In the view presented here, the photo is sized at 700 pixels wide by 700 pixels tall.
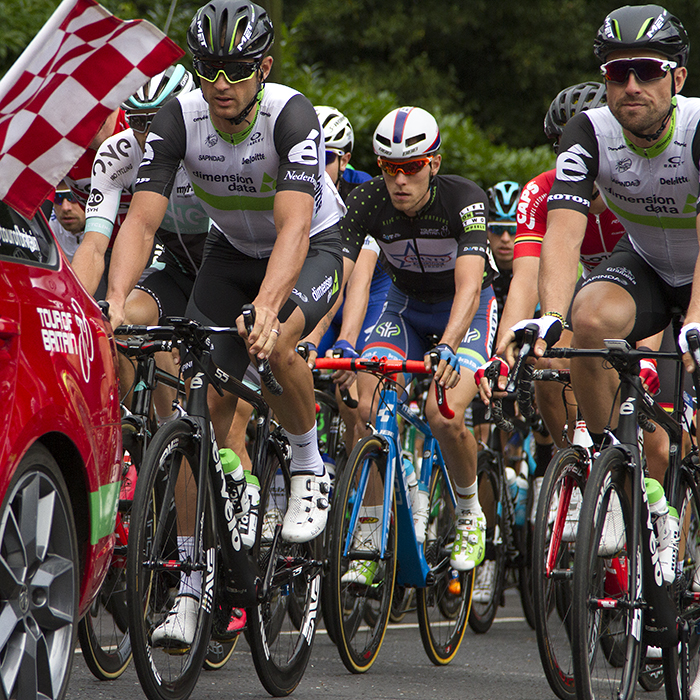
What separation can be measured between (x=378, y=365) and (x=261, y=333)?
171cm

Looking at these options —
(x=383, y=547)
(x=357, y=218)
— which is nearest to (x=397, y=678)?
(x=383, y=547)

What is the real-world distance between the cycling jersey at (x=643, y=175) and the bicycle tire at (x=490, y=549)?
8.67ft

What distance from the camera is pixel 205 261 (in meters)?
5.47

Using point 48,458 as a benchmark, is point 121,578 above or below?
below

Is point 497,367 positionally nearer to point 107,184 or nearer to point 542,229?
point 107,184

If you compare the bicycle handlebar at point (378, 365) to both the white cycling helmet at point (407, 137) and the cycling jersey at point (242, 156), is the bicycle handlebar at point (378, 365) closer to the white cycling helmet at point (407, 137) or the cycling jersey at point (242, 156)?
the cycling jersey at point (242, 156)

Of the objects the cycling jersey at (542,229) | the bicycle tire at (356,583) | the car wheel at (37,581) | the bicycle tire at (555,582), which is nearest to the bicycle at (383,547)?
the bicycle tire at (356,583)

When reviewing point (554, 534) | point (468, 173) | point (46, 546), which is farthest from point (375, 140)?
point (468, 173)

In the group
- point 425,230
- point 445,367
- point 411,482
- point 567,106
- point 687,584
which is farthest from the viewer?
point 567,106

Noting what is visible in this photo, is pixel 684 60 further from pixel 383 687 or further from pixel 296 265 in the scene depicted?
pixel 383 687

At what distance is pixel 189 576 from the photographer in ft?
14.3

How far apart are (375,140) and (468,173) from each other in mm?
6954

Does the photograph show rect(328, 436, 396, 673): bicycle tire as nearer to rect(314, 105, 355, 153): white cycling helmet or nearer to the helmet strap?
the helmet strap

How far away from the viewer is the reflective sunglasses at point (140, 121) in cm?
577
